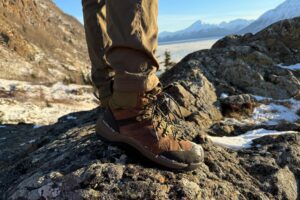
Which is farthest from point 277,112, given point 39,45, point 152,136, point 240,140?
point 39,45

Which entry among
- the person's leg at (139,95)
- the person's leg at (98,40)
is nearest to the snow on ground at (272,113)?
the person's leg at (98,40)

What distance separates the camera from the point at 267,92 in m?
7.66

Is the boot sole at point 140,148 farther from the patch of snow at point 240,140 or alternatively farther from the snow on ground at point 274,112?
the snow on ground at point 274,112

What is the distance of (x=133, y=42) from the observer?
2.97 metres

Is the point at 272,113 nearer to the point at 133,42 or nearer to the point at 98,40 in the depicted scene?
the point at 98,40

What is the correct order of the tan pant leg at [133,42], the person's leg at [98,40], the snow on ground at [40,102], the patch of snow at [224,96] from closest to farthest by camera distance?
the tan pant leg at [133,42] → the person's leg at [98,40] → the patch of snow at [224,96] → the snow on ground at [40,102]

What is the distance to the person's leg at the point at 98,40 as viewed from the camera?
4.00 m

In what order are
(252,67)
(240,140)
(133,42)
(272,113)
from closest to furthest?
(133,42)
(240,140)
(272,113)
(252,67)

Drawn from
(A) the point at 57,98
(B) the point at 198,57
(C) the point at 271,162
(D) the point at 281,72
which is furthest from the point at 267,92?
(A) the point at 57,98

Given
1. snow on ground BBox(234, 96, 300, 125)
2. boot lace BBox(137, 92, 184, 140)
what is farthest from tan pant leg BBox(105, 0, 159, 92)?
snow on ground BBox(234, 96, 300, 125)

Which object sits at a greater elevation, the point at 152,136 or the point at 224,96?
the point at 152,136

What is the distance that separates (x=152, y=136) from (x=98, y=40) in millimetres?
1334

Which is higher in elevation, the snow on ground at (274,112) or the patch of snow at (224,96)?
the patch of snow at (224,96)

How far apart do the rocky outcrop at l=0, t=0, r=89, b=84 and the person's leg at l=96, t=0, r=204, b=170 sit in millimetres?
20531
